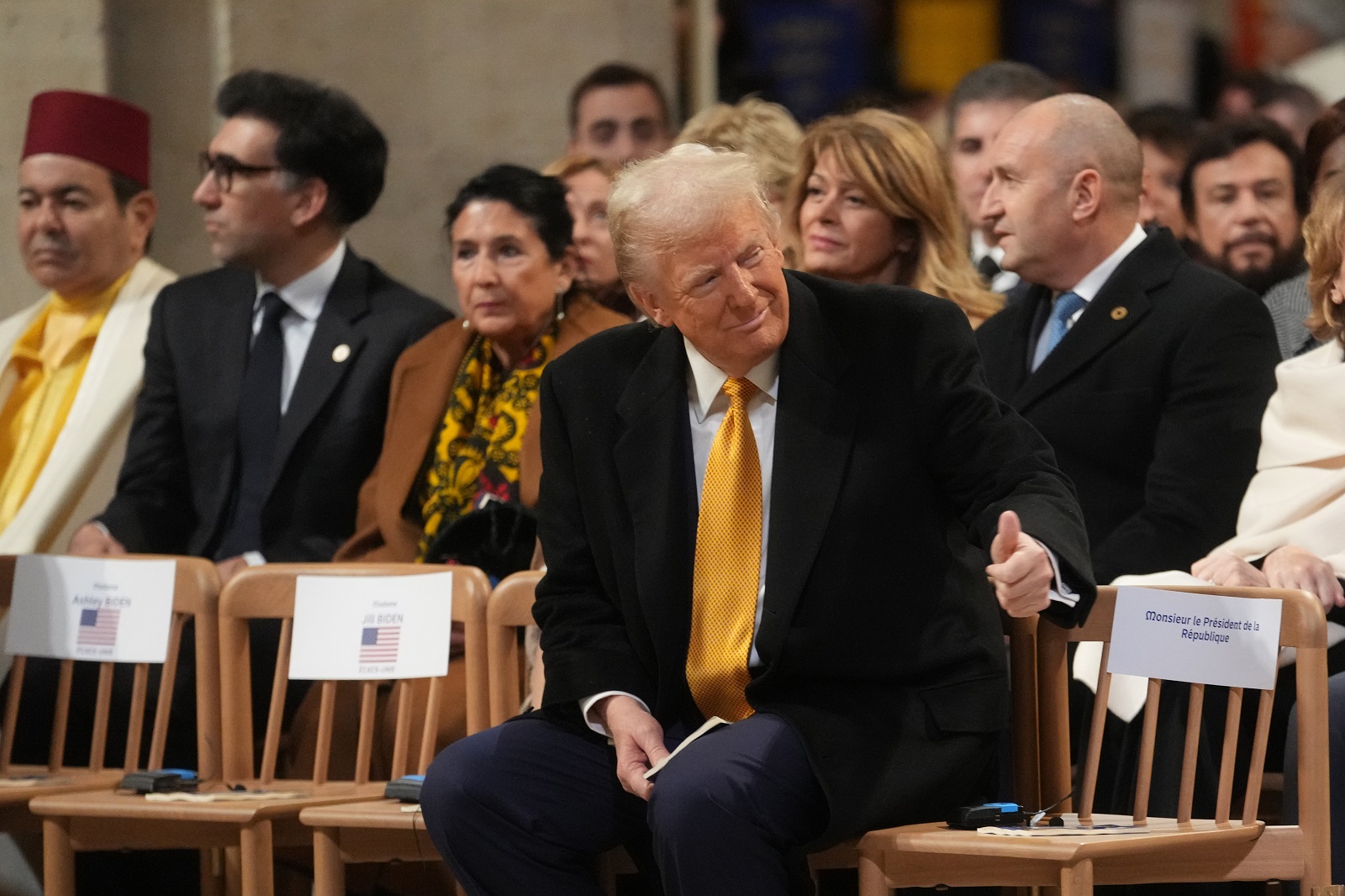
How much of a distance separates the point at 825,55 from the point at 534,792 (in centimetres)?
527

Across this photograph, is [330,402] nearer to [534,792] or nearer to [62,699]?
[62,699]

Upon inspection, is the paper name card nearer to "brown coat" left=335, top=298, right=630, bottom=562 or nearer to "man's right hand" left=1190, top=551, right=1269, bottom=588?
"brown coat" left=335, top=298, right=630, bottom=562

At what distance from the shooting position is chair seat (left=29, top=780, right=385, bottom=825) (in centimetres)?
332

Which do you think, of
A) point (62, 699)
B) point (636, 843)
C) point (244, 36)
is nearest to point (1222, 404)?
point (636, 843)

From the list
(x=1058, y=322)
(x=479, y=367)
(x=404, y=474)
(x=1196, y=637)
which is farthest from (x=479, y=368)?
(x=1196, y=637)

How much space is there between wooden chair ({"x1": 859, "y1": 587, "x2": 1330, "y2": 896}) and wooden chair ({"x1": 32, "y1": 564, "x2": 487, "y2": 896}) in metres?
1.08

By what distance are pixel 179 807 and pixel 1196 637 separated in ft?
5.87

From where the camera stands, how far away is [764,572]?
3014 mm

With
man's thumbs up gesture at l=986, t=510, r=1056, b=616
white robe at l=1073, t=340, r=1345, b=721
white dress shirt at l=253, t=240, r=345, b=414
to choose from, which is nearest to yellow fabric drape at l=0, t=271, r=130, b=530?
white dress shirt at l=253, t=240, r=345, b=414

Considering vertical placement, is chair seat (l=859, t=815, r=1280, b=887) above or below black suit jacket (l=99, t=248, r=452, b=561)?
below

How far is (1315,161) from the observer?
4387mm

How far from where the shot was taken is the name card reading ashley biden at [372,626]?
3521 millimetres

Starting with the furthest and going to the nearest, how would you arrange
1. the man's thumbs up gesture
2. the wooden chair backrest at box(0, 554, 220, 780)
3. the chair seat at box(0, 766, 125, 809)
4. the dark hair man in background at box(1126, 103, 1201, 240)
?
1. the dark hair man in background at box(1126, 103, 1201, 240)
2. the wooden chair backrest at box(0, 554, 220, 780)
3. the chair seat at box(0, 766, 125, 809)
4. the man's thumbs up gesture

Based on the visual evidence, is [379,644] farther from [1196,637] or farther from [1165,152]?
[1165,152]
